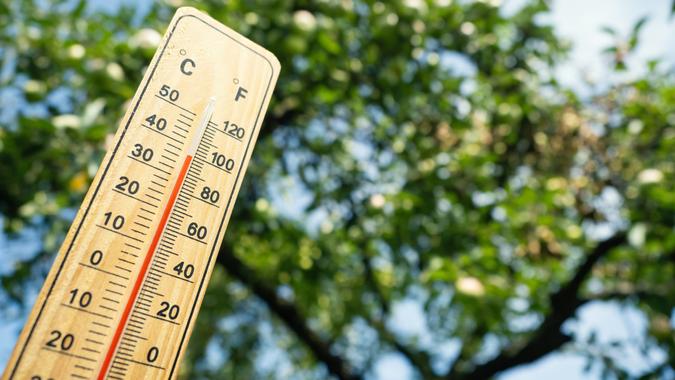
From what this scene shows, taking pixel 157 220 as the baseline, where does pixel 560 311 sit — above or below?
above

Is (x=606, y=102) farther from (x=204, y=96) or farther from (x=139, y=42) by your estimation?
(x=204, y=96)

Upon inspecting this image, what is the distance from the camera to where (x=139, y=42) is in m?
2.65

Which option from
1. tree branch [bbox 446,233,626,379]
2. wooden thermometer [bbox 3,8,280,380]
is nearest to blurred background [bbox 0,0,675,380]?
tree branch [bbox 446,233,626,379]

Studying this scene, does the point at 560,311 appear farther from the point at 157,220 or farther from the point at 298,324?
the point at 157,220

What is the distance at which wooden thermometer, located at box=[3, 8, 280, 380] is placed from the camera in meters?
0.77

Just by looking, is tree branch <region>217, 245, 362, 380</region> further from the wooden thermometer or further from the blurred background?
the wooden thermometer

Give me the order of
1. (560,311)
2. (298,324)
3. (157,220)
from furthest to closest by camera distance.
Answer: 1. (298,324)
2. (560,311)
3. (157,220)

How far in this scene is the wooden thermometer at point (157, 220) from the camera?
771 mm

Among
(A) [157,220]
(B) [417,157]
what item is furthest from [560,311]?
(A) [157,220]

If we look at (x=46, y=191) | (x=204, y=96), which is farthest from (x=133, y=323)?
(x=46, y=191)

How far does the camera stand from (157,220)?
0.89m

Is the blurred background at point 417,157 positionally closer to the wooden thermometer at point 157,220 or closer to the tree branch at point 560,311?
the tree branch at point 560,311

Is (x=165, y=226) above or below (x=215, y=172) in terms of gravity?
below

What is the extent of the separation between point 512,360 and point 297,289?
1557 millimetres
